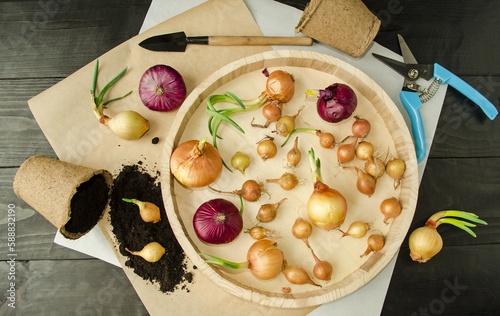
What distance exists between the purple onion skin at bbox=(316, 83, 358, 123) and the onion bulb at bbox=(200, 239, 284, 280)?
39 cm

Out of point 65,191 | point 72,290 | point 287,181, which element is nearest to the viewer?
point 65,191

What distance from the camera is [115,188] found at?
1.25m

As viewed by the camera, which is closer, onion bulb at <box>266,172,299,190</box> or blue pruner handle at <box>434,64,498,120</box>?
onion bulb at <box>266,172,299,190</box>

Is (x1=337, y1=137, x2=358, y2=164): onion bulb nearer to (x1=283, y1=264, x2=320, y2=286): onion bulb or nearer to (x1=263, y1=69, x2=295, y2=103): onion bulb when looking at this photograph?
(x1=263, y1=69, x2=295, y2=103): onion bulb

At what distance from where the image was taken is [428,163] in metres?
1.36

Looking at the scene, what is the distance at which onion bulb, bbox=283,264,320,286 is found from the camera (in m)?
1.16


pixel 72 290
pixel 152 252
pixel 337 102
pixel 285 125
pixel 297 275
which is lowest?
pixel 72 290

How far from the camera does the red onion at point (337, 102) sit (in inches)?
46.7

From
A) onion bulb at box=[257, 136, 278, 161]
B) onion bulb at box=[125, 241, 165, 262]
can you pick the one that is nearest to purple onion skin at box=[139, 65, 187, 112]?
onion bulb at box=[257, 136, 278, 161]

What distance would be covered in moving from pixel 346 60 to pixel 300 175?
0.38 m

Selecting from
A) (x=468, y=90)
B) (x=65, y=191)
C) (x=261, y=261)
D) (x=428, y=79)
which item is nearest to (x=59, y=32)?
(x=65, y=191)

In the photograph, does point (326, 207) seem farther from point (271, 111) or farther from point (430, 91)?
point (430, 91)

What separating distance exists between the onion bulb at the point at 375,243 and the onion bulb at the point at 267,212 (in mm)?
262

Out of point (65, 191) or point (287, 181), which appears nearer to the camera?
point (65, 191)
